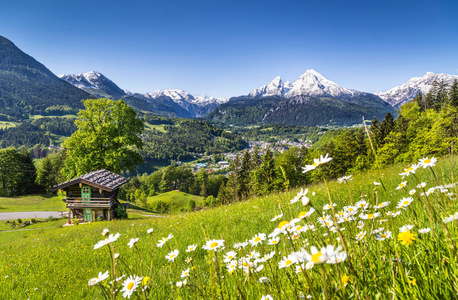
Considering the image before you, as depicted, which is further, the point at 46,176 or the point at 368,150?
the point at 46,176

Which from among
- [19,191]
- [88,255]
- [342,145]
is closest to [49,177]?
[19,191]

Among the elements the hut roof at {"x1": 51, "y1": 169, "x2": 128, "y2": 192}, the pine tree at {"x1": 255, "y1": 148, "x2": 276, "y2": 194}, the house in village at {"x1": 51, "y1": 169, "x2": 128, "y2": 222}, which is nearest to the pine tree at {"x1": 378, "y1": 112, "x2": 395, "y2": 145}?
the pine tree at {"x1": 255, "y1": 148, "x2": 276, "y2": 194}

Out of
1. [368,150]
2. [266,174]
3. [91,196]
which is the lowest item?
[266,174]

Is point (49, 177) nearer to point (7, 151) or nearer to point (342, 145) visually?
point (7, 151)

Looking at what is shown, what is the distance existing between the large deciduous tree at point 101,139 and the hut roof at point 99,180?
1.15 m

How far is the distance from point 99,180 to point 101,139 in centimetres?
490

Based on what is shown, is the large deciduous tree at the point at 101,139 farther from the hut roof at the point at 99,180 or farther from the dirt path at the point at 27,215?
the dirt path at the point at 27,215

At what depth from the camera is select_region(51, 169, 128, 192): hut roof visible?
2230cm

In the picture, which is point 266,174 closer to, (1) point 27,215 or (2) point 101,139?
(2) point 101,139

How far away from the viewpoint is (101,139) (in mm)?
25234

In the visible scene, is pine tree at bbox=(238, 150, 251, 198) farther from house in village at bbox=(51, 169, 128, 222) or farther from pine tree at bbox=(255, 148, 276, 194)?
house in village at bbox=(51, 169, 128, 222)

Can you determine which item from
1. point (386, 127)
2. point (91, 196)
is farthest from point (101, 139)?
point (386, 127)

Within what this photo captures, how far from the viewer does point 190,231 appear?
650cm

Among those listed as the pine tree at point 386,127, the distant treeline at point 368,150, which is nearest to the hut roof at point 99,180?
the distant treeline at point 368,150
